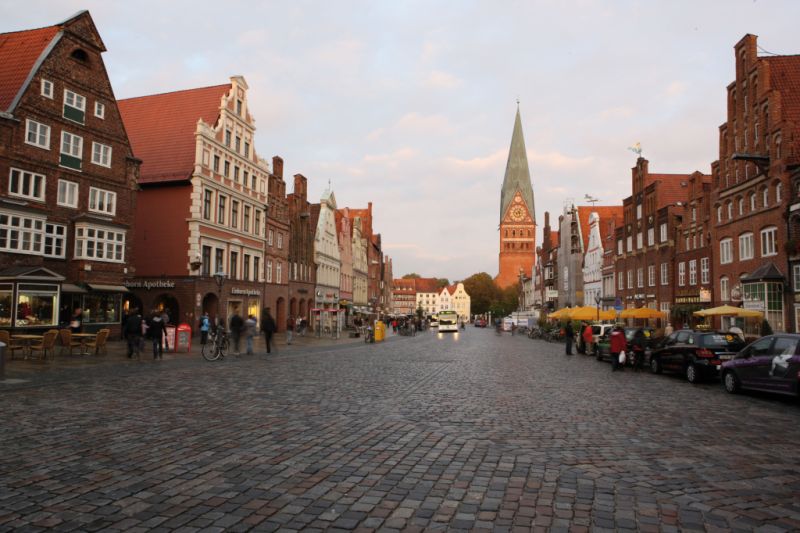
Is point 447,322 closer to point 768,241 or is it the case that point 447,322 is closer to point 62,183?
point 768,241

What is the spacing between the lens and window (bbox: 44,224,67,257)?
27.6 m

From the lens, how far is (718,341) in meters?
18.0

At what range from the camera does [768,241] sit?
30703mm

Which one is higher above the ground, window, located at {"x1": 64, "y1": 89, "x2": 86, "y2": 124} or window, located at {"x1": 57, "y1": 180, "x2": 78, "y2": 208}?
window, located at {"x1": 64, "y1": 89, "x2": 86, "y2": 124}

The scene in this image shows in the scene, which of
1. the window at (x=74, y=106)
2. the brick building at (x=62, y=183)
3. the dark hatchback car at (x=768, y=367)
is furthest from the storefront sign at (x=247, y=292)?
the dark hatchback car at (x=768, y=367)

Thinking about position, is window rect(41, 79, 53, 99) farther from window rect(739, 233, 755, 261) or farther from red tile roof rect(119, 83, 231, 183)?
window rect(739, 233, 755, 261)

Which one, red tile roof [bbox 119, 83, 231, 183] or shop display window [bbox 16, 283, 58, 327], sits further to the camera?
red tile roof [bbox 119, 83, 231, 183]

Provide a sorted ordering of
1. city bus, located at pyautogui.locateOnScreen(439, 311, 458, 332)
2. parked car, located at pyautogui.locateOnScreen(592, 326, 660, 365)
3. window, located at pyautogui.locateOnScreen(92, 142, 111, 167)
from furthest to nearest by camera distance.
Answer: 1. city bus, located at pyautogui.locateOnScreen(439, 311, 458, 332)
2. window, located at pyautogui.locateOnScreen(92, 142, 111, 167)
3. parked car, located at pyautogui.locateOnScreen(592, 326, 660, 365)

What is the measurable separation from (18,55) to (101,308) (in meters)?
12.9

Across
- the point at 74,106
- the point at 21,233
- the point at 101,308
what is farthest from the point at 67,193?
the point at 101,308

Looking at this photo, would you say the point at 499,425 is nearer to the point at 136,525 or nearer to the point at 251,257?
the point at 136,525

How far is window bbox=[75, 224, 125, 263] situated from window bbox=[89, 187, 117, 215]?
3.35 feet

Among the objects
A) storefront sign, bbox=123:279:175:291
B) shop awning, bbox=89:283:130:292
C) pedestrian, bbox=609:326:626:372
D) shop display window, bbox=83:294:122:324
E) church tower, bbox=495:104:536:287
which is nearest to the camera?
pedestrian, bbox=609:326:626:372

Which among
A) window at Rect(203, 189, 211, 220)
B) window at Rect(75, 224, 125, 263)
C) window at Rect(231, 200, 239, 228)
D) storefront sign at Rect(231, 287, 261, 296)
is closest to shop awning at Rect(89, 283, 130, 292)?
window at Rect(75, 224, 125, 263)
